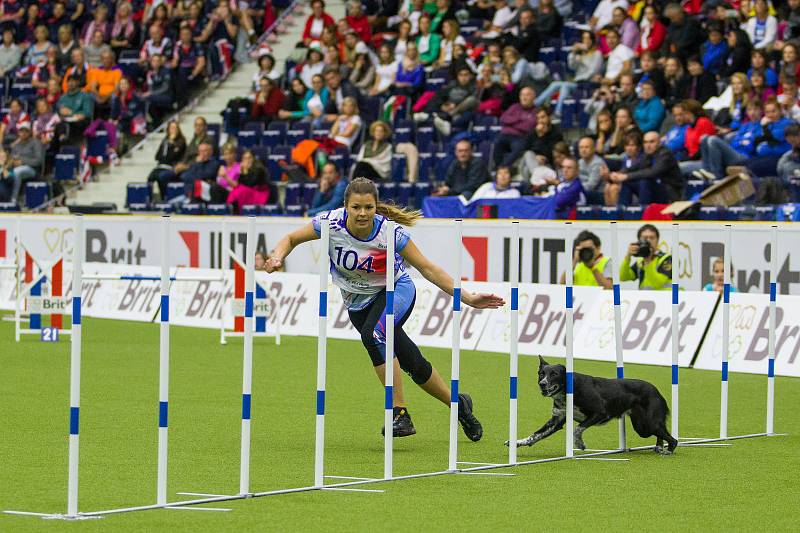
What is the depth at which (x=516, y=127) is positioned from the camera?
22.8 meters

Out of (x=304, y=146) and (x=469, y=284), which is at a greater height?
(x=304, y=146)

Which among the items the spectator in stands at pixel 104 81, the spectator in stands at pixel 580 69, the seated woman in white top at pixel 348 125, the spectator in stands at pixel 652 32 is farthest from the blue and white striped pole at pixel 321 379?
the spectator in stands at pixel 104 81

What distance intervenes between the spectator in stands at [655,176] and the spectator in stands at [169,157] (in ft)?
33.4

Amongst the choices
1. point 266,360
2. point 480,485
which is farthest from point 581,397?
point 266,360

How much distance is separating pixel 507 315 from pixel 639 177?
3.15 meters

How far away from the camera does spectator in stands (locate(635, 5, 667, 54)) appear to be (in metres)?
22.9

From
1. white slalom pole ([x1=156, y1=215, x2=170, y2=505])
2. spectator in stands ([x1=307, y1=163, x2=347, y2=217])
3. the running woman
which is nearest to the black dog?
the running woman

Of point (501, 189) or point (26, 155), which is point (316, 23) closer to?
point (26, 155)

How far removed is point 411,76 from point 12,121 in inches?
382

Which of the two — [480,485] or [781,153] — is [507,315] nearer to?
[781,153]

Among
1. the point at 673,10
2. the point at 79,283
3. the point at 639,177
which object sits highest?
the point at 673,10

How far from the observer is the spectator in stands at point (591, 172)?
805 inches

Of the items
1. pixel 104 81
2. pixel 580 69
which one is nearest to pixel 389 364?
pixel 580 69

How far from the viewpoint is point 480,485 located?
27.4 feet
